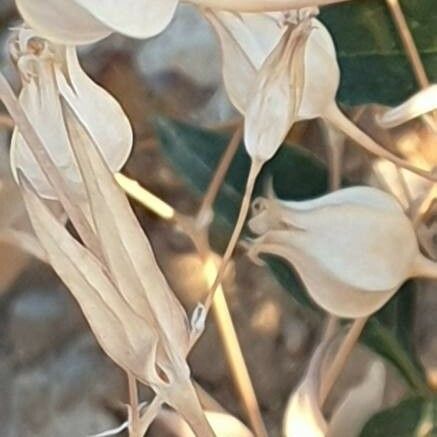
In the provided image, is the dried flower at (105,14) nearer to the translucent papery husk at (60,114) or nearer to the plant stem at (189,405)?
the translucent papery husk at (60,114)

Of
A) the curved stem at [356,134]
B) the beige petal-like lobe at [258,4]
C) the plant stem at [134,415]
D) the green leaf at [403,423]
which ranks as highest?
the beige petal-like lobe at [258,4]

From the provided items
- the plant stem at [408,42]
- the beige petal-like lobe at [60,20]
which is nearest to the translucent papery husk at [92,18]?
the beige petal-like lobe at [60,20]

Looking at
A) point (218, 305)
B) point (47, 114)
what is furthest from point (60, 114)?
point (218, 305)

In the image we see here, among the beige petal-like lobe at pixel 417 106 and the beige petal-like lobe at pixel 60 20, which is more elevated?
the beige petal-like lobe at pixel 60 20

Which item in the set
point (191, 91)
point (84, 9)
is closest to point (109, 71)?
point (191, 91)

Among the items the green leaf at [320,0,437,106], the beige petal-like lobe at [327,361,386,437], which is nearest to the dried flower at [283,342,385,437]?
the beige petal-like lobe at [327,361,386,437]

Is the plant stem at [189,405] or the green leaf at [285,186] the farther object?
the green leaf at [285,186]

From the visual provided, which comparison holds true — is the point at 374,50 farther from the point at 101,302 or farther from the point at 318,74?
the point at 101,302

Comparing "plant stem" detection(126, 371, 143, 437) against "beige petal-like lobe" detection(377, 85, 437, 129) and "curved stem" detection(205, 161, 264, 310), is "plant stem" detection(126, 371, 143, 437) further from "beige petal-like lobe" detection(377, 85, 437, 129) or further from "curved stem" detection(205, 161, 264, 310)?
"beige petal-like lobe" detection(377, 85, 437, 129)
